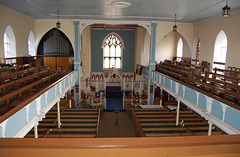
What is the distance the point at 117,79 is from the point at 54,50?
29.1 ft

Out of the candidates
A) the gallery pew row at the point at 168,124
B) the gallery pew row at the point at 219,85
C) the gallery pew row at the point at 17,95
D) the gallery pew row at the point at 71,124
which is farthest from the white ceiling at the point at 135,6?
the gallery pew row at the point at 71,124

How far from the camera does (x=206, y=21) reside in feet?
48.4

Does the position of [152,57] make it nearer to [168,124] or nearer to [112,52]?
[168,124]

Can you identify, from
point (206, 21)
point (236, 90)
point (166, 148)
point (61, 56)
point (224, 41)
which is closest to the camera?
point (166, 148)

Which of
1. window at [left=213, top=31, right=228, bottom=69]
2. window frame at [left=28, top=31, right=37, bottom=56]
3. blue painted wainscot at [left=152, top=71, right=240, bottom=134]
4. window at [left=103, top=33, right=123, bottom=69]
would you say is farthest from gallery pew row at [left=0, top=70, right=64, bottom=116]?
window at [left=103, top=33, right=123, bottom=69]

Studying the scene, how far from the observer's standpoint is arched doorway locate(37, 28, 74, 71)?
1748 centimetres

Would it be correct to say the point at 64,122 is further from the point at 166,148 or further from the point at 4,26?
the point at 166,148

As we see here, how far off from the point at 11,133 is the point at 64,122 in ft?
22.9

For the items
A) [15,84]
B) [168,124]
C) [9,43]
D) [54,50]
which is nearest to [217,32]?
[168,124]

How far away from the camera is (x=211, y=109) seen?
7066 mm

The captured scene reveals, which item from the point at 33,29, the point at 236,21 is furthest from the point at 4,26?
the point at 236,21

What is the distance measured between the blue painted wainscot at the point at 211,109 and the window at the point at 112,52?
1483 cm

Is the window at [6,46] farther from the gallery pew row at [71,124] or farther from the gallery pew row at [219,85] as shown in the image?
the gallery pew row at [219,85]

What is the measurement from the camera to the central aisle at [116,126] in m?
11.9
